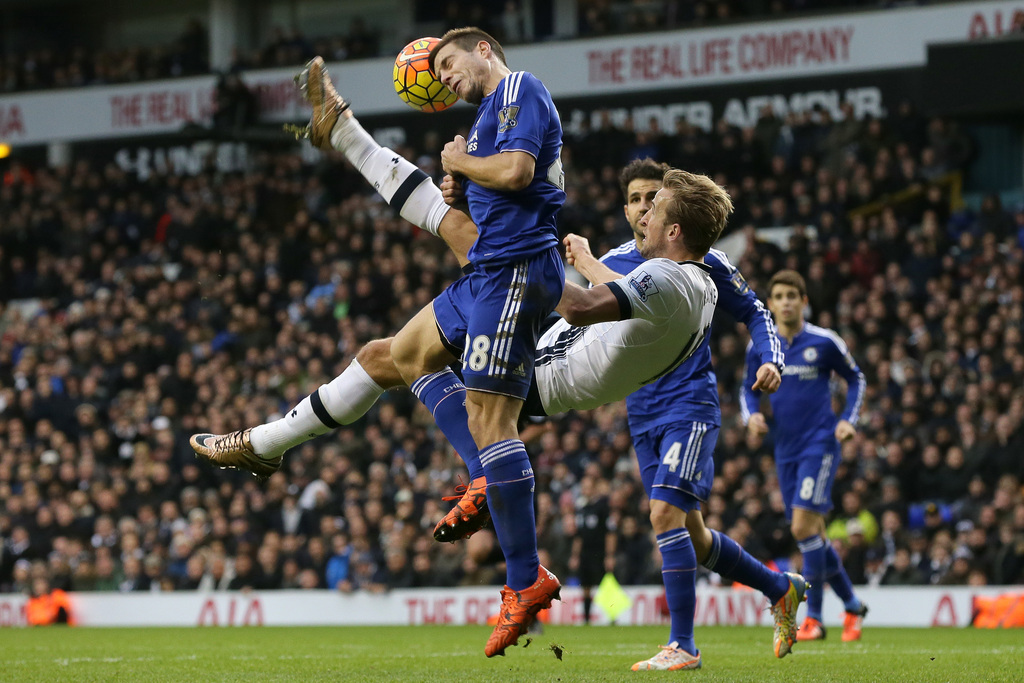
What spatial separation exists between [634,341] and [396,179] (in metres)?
1.45

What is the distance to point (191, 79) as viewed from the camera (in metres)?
25.5

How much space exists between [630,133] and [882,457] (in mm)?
7598

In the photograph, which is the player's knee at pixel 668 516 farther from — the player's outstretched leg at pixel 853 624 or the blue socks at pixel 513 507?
the player's outstretched leg at pixel 853 624

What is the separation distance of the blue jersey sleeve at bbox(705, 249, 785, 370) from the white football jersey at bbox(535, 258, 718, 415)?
118cm

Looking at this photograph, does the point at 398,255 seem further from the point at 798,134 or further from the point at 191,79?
the point at 191,79

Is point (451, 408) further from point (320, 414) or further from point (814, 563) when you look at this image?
point (814, 563)

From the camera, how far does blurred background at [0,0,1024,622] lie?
1452 cm

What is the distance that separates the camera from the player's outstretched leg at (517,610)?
547cm

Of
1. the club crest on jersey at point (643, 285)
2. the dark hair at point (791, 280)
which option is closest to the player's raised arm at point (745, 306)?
the club crest on jersey at point (643, 285)

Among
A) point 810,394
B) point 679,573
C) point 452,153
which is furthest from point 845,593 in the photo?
point 452,153

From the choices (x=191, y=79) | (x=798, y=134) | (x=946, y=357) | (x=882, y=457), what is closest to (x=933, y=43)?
(x=798, y=134)

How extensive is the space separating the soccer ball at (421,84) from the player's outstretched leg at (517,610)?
232 centimetres

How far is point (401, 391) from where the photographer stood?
18.2 meters

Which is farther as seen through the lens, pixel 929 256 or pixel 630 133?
pixel 630 133
